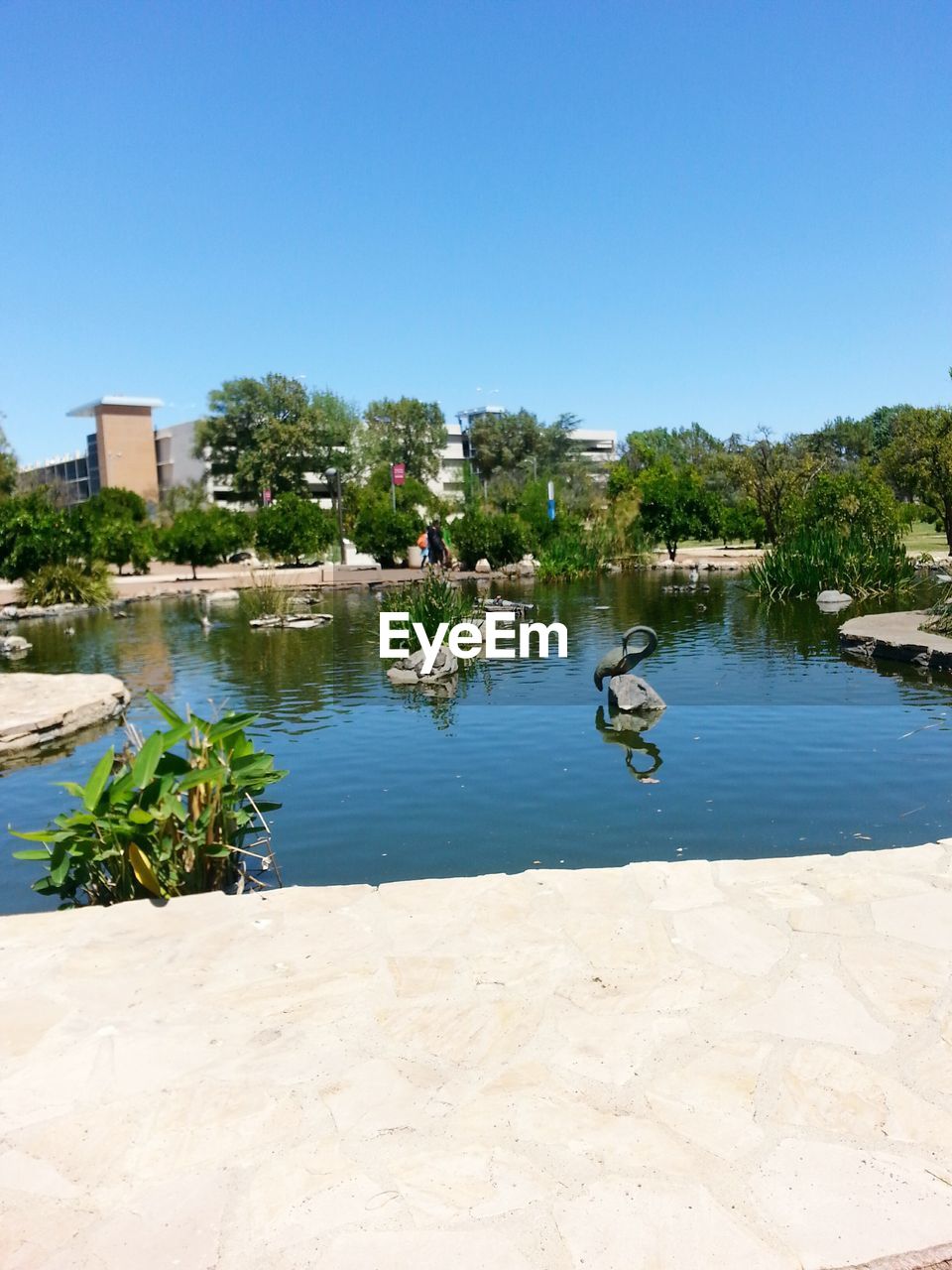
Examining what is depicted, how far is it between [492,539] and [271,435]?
1069 inches

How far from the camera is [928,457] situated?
24562 mm

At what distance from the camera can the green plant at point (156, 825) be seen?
3.85 meters

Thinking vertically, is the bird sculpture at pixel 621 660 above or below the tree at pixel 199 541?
below

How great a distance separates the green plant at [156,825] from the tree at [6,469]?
3552cm

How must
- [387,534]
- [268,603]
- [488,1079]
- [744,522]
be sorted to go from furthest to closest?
[744,522] < [387,534] < [268,603] < [488,1079]

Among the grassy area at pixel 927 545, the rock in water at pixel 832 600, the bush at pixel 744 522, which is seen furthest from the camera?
the bush at pixel 744 522

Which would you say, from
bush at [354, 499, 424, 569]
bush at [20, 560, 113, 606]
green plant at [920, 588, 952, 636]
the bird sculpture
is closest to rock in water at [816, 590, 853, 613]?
green plant at [920, 588, 952, 636]

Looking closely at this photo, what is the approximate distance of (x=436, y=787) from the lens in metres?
6.23

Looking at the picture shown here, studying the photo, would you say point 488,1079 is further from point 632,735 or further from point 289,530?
point 289,530

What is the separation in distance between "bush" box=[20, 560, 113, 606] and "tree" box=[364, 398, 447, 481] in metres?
37.8

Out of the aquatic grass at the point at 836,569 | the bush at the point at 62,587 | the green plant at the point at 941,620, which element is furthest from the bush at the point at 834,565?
the bush at the point at 62,587

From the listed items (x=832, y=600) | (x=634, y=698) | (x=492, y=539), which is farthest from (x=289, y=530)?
(x=634, y=698)

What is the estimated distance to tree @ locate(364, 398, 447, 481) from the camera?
191ft

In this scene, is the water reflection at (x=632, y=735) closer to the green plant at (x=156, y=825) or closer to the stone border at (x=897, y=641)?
the green plant at (x=156, y=825)
